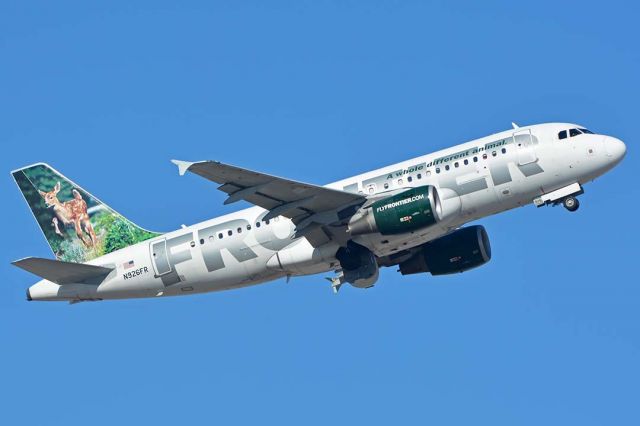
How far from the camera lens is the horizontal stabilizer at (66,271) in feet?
191

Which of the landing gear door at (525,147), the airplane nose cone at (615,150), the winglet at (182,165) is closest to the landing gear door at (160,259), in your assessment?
the winglet at (182,165)

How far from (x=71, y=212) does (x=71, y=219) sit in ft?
1.30

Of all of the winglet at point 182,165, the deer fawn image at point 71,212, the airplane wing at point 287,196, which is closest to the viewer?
the winglet at point 182,165

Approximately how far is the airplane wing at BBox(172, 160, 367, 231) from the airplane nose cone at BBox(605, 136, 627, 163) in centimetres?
1084


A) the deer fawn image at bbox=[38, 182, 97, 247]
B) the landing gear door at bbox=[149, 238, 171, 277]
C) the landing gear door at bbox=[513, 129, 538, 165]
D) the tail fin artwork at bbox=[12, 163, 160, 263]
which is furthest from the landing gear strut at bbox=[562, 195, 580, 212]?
the deer fawn image at bbox=[38, 182, 97, 247]

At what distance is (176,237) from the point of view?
198 ft

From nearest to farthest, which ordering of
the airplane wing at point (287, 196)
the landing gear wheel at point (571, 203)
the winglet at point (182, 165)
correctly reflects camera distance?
the winglet at point (182, 165), the airplane wing at point (287, 196), the landing gear wheel at point (571, 203)

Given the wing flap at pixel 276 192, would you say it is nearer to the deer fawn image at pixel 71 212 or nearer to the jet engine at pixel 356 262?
the jet engine at pixel 356 262

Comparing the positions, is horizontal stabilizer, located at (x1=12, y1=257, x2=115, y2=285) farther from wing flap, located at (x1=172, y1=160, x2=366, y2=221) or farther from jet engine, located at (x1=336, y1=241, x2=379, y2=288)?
jet engine, located at (x1=336, y1=241, x2=379, y2=288)

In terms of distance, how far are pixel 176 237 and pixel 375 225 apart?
33.3 ft

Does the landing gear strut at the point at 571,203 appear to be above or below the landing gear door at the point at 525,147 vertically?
below

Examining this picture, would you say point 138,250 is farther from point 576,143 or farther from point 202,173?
point 576,143

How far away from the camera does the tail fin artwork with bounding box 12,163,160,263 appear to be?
63.0 meters

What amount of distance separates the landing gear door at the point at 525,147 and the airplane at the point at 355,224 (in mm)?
43
